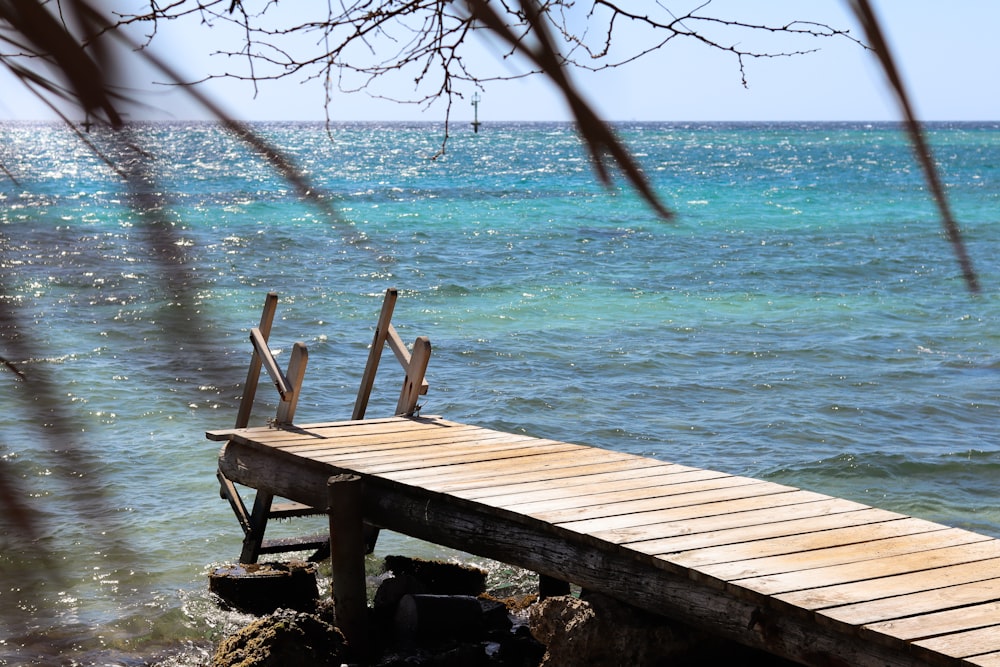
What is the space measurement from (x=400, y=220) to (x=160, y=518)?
23.4 metres

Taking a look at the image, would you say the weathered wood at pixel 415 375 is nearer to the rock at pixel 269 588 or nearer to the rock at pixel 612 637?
the rock at pixel 269 588

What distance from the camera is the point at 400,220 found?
32.0 metres

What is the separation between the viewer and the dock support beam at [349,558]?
19.8ft

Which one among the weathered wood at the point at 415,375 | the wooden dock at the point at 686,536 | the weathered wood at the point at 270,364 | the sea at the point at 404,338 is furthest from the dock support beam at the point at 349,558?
the weathered wood at the point at 415,375

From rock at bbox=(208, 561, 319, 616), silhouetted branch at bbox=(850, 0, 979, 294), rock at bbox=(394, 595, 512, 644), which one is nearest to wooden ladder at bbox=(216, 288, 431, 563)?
rock at bbox=(208, 561, 319, 616)

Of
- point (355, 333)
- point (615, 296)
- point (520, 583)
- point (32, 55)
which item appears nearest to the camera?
point (32, 55)

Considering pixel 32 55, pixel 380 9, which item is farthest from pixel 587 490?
pixel 32 55

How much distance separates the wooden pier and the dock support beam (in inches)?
0.5

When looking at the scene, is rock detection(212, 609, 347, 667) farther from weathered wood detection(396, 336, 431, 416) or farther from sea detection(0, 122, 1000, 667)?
weathered wood detection(396, 336, 431, 416)

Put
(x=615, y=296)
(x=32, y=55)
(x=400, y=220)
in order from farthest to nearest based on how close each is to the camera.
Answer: (x=400, y=220)
(x=615, y=296)
(x=32, y=55)

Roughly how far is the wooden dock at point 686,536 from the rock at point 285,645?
65 centimetres

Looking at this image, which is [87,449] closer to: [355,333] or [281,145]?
[281,145]

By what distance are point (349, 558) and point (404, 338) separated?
34.7 ft

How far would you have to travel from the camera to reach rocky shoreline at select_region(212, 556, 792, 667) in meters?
5.12
